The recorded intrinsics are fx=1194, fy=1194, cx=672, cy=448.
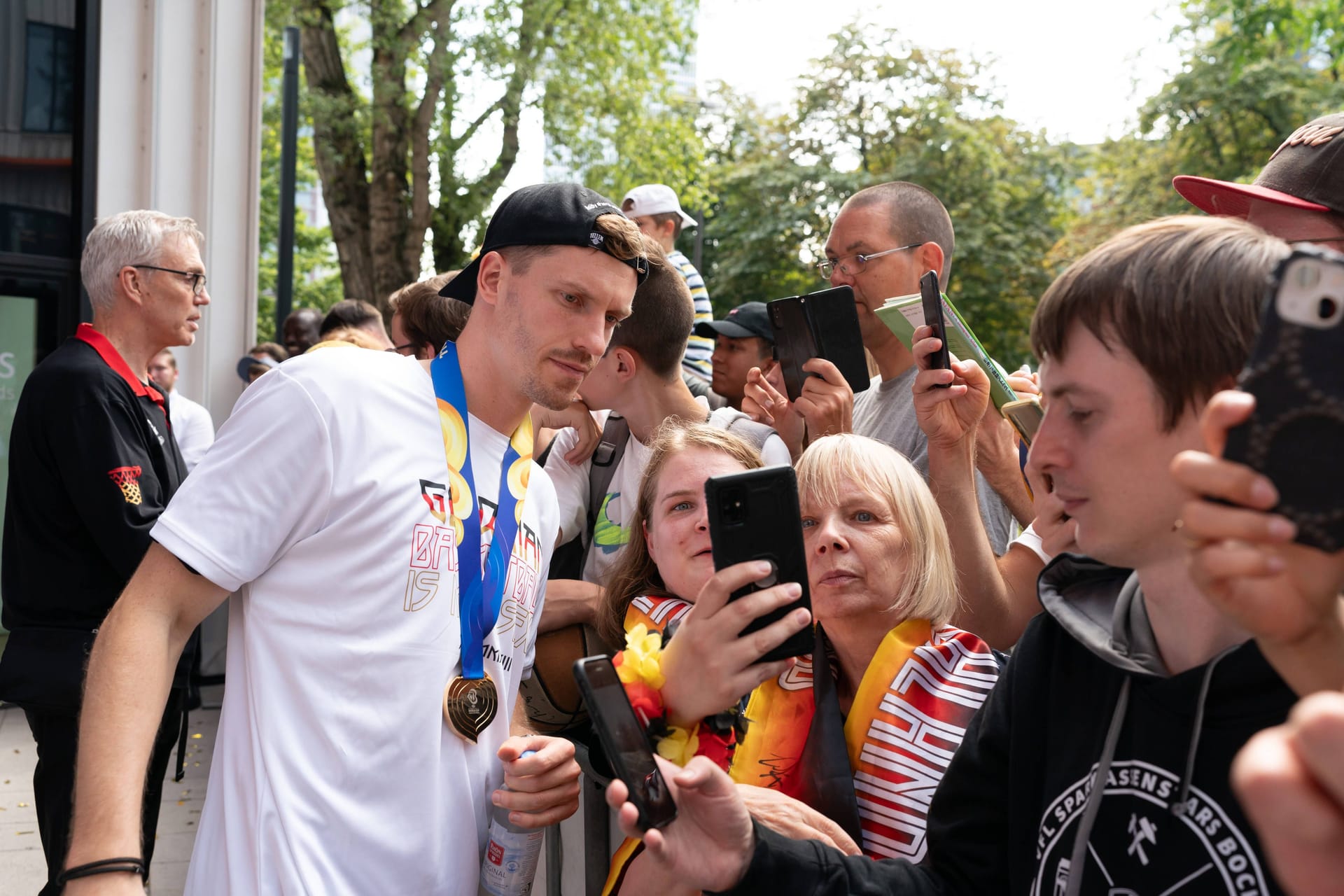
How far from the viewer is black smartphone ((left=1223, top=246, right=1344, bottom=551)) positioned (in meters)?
1.02

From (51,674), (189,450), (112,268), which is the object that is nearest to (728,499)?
(51,674)

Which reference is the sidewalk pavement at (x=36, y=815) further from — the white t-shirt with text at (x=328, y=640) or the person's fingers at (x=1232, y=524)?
the person's fingers at (x=1232, y=524)

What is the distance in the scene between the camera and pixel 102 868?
1975mm

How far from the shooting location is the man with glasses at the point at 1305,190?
2.72m

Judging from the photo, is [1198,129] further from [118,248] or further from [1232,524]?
A: [1232,524]

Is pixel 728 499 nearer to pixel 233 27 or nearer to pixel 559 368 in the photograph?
pixel 559 368

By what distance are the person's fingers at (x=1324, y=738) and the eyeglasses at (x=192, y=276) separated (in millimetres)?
4776

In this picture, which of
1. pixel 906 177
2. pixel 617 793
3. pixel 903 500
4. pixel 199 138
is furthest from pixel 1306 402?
pixel 906 177

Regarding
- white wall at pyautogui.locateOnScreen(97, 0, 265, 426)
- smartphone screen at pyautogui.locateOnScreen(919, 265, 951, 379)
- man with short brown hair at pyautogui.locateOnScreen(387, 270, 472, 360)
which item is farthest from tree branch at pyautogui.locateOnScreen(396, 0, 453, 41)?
smartphone screen at pyautogui.locateOnScreen(919, 265, 951, 379)

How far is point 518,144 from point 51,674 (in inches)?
660

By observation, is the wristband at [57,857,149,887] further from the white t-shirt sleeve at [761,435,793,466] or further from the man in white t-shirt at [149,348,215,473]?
the man in white t-shirt at [149,348,215,473]

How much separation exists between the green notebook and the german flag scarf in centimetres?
88

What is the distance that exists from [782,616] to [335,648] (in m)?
0.91

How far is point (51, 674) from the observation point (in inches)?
161
